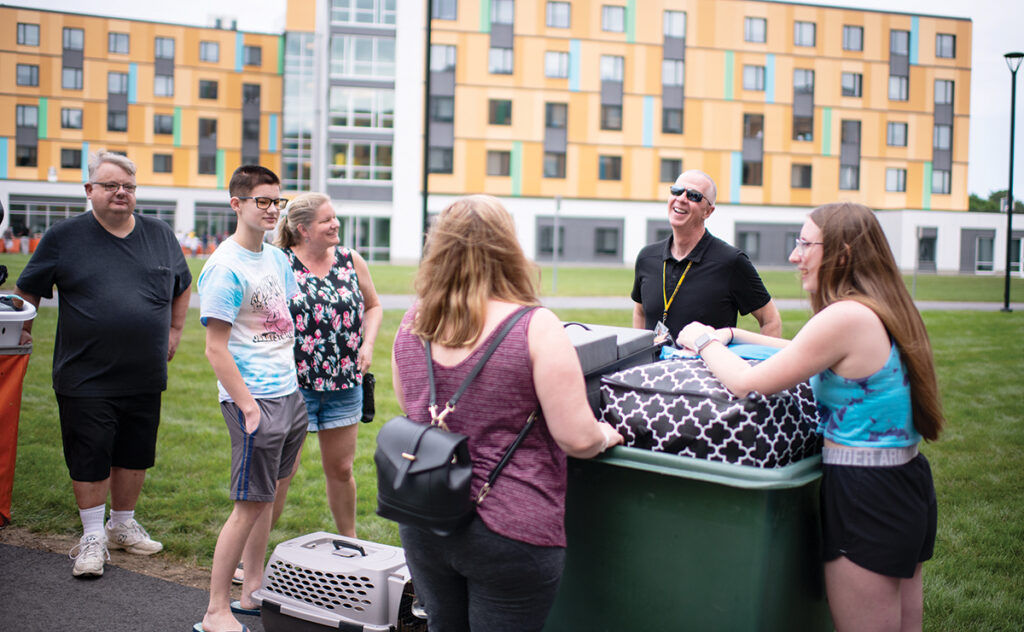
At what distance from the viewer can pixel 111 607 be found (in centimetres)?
380

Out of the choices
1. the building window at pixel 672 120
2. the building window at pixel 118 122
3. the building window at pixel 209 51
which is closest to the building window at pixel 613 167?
the building window at pixel 672 120

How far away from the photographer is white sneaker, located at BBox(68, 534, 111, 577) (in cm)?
411

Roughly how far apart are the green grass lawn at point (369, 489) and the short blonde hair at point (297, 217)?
175cm

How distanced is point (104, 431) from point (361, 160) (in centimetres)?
4085

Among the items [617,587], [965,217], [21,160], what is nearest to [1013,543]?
[617,587]

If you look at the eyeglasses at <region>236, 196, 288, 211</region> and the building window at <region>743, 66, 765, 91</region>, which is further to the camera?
the building window at <region>743, 66, 765, 91</region>

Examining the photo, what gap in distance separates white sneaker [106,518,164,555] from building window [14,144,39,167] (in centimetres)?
5323

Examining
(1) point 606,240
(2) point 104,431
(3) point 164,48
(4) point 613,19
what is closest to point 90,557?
(2) point 104,431

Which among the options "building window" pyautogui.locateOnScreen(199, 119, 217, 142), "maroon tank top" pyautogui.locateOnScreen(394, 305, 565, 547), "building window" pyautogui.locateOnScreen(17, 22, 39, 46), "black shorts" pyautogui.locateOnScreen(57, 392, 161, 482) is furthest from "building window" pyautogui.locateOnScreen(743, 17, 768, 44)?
"maroon tank top" pyautogui.locateOnScreen(394, 305, 565, 547)

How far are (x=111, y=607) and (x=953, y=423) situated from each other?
7187 mm

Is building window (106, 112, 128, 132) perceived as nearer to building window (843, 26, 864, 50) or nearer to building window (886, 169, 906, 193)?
building window (843, 26, 864, 50)

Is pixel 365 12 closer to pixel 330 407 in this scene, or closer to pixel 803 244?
pixel 330 407

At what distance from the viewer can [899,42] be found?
47.2m

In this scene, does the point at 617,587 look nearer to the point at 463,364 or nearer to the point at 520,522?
the point at 520,522
